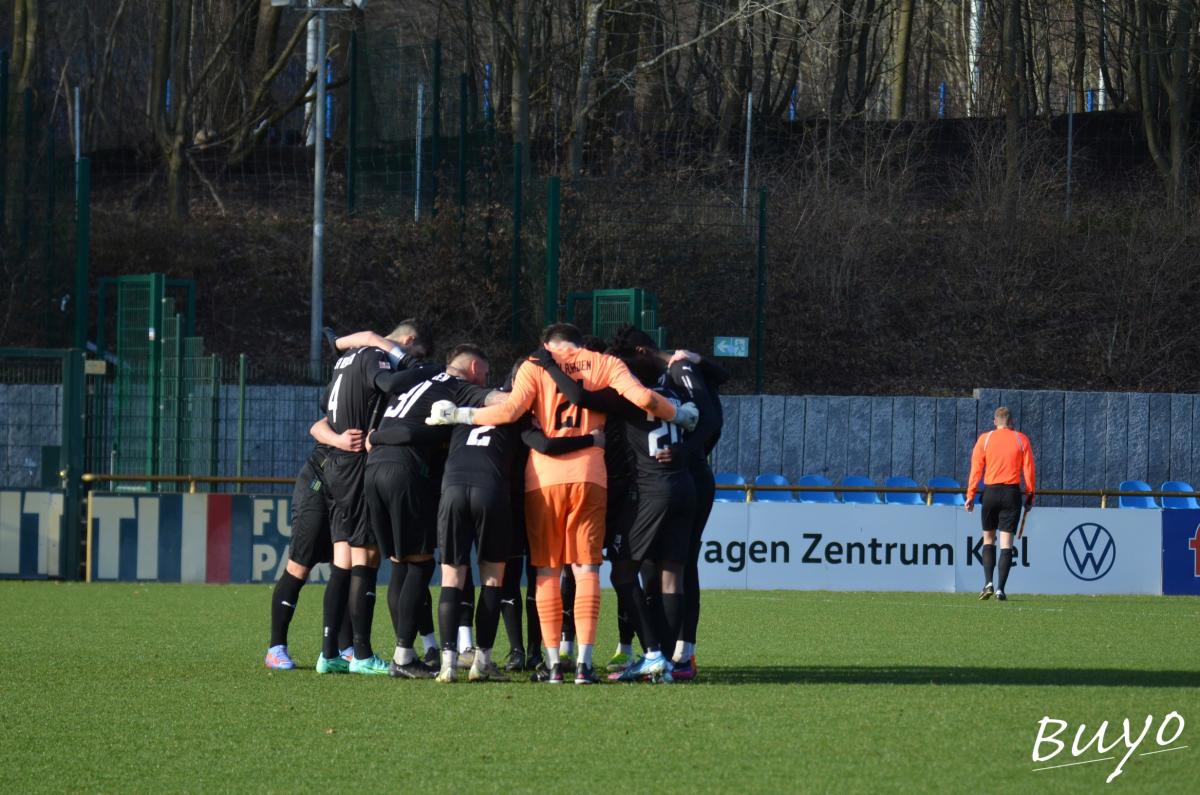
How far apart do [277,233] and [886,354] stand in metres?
12.0

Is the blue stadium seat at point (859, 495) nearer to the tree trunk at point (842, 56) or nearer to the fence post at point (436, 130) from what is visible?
the fence post at point (436, 130)

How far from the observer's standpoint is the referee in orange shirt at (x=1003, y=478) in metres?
17.7

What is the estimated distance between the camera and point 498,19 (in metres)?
31.0

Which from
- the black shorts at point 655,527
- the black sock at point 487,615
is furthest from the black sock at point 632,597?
the black sock at point 487,615

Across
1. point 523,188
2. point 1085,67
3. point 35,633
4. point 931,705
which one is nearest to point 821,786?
point 931,705

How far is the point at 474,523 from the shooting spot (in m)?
8.80

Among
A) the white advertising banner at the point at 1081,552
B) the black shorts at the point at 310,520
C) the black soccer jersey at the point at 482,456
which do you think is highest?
the black soccer jersey at the point at 482,456

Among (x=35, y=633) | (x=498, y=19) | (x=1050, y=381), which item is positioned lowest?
(x=35, y=633)

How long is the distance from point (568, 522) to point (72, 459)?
37.1 feet

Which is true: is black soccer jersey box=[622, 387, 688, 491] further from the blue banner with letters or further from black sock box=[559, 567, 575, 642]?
the blue banner with letters

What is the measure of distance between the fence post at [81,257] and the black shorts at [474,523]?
16803 millimetres

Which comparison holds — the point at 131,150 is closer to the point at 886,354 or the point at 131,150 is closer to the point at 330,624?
the point at 886,354

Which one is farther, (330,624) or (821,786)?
(330,624)

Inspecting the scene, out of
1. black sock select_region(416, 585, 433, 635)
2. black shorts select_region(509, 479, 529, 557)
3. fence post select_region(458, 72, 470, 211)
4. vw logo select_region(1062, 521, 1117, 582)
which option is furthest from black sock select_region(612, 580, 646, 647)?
fence post select_region(458, 72, 470, 211)
